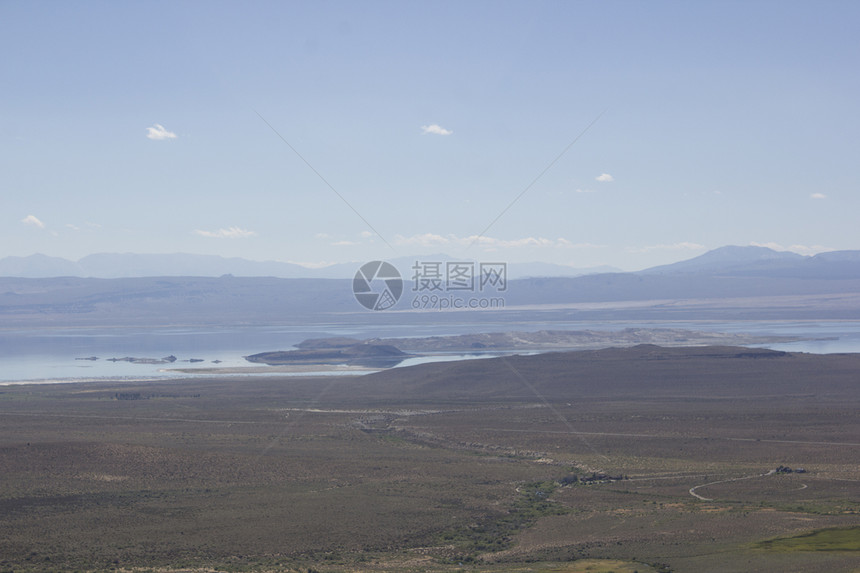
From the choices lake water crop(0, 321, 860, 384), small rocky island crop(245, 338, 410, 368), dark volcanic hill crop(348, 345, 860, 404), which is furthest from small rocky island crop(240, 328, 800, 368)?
dark volcanic hill crop(348, 345, 860, 404)

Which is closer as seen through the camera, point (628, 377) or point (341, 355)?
point (628, 377)

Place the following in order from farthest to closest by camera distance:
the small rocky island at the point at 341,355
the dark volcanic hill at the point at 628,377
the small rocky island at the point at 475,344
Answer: the small rocky island at the point at 475,344, the small rocky island at the point at 341,355, the dark volcanic hill at the point at 628,377

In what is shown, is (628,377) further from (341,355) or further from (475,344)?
(475,344)

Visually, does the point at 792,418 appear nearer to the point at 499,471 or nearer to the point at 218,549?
the point at 499,471

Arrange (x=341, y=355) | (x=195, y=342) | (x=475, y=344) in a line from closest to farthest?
(x=341, y=355), (x=475, y=344), (x=195, y=342)

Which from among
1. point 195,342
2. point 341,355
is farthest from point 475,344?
point 195,342

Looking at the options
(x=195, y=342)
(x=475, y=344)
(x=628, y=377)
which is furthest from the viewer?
(x=195, y=342)

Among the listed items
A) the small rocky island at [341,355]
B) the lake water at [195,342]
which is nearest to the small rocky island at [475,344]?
the small rocky island at [341,355]

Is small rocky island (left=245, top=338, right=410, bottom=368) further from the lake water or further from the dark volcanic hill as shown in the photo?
the dark volcanic hill

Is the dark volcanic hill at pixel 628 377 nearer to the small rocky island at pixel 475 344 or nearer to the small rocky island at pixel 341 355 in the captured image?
the small rocky island at pixel 341 355
